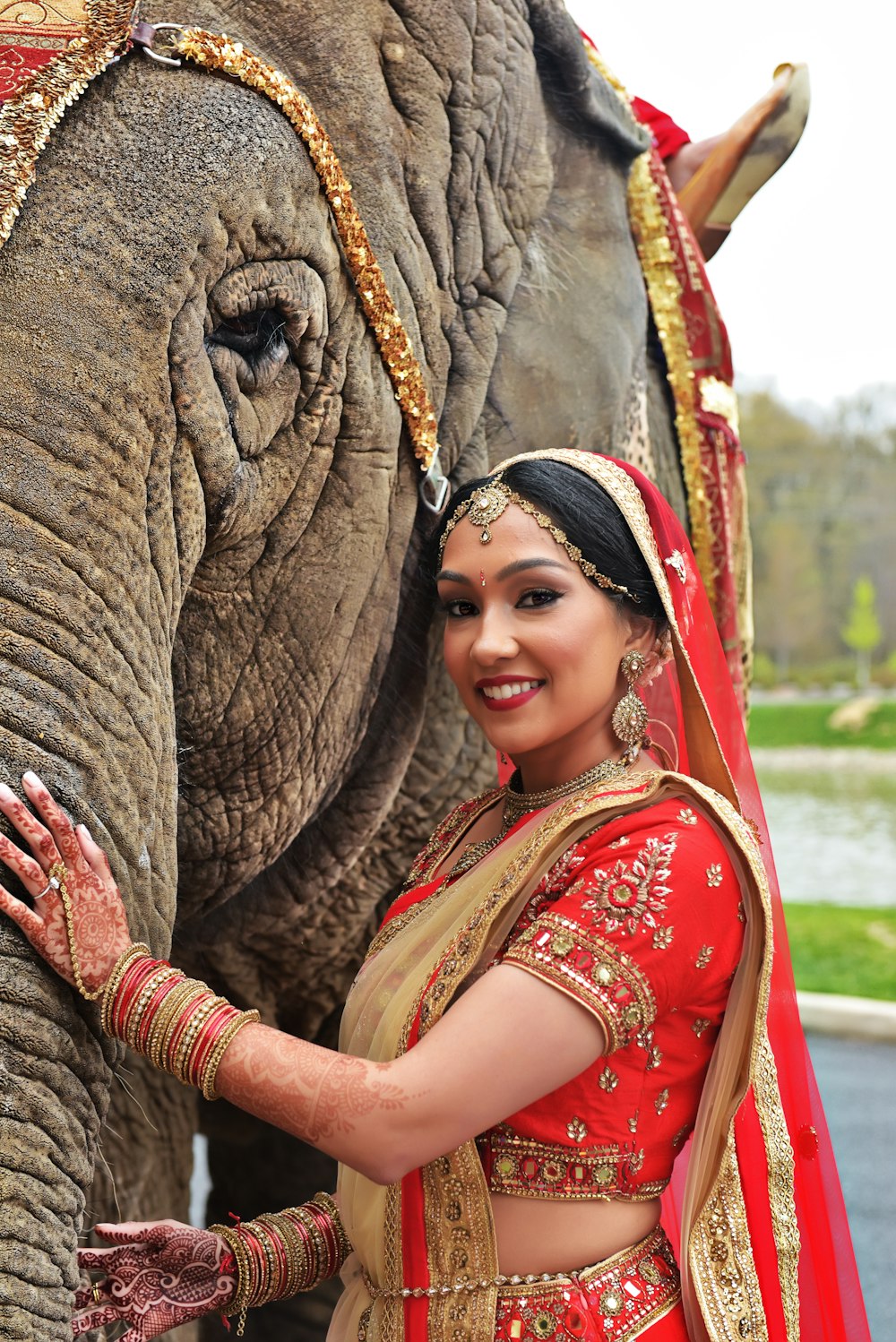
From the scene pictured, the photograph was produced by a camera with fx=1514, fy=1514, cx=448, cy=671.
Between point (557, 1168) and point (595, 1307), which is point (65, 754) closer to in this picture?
point (557, 1168)

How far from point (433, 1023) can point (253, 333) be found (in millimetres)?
705

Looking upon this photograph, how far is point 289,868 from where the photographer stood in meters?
2.11

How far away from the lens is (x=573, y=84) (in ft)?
6.73

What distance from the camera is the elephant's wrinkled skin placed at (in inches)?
49.2

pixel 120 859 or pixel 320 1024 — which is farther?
pixel 320 1024

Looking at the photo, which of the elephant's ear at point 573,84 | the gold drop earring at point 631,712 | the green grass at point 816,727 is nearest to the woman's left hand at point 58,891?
the gold drop earring at point 631,712

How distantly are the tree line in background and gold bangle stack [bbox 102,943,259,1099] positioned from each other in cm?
921

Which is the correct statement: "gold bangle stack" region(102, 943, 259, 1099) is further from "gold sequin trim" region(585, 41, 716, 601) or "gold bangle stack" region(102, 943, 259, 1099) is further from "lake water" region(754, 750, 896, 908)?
"lake water" region(754, 750, 896, 908)

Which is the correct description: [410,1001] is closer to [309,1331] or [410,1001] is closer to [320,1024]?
[320,1024]

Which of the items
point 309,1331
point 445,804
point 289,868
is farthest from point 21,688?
point 309,1331

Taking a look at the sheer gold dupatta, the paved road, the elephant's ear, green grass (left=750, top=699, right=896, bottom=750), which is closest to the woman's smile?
the sheer gold dupatta

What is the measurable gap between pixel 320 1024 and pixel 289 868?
1.51 ft

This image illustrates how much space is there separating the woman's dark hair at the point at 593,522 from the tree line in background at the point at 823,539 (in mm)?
8931

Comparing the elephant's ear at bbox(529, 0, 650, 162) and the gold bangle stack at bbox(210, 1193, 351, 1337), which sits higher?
the elephant's ear at bbox(529, 0, 650, 162)
